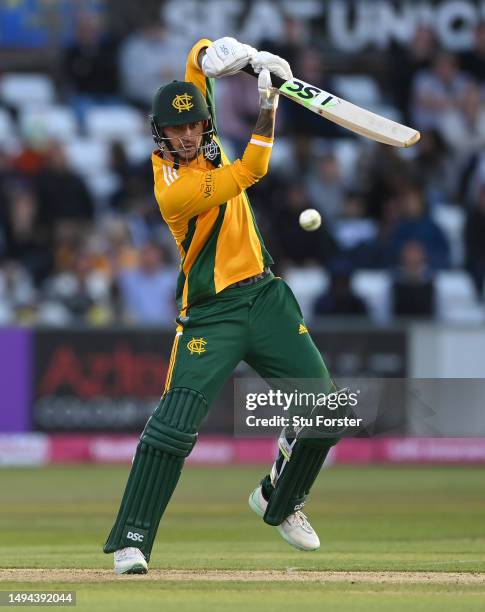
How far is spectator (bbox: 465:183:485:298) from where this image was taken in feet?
44.2

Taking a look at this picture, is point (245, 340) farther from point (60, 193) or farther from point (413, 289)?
point (60, 193)

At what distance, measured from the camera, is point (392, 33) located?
15359 millimetres

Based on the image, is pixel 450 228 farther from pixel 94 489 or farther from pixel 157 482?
pixel 157 482

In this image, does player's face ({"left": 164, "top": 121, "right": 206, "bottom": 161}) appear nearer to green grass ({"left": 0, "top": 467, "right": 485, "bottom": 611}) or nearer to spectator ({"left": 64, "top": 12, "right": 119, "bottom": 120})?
green grass ({"left": 0, "top": 467, "right": 485, "bottom": 611})

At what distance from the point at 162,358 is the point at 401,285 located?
208 cm

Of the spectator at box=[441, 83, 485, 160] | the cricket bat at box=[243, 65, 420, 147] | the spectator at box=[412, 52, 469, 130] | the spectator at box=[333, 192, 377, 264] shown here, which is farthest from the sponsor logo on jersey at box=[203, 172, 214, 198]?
the spectator at box=[412, 52, 469, 130]

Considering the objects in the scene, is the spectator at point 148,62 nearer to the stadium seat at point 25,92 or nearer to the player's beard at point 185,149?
the stadium seat at point 25,92

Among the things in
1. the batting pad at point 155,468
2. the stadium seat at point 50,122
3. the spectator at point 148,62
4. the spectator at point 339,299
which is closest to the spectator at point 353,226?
the spectator at point 339,299

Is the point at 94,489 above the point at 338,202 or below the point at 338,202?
below

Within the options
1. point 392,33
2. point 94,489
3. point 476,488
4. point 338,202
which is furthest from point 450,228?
Result: point 94,489

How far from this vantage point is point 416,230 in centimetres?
1322

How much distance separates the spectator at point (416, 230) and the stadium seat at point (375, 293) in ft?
0.87

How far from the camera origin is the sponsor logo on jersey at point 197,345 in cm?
606

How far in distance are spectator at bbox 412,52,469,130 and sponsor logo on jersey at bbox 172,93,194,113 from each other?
881 centimetres
